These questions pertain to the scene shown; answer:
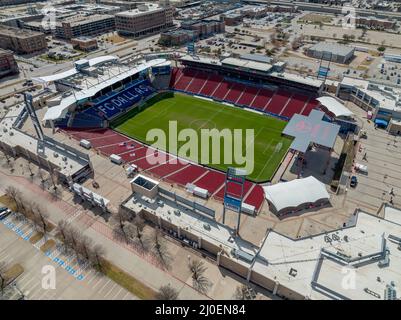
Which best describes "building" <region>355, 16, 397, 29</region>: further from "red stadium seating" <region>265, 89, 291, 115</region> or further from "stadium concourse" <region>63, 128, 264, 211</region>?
"stadium concourse" <region>63, 128, 264, 211</region>

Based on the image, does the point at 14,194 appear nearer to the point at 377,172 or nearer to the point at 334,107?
the point at 377,172

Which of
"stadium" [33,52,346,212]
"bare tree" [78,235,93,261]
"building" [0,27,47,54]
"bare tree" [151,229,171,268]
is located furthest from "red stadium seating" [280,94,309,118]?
"building" [0,27,47,54]

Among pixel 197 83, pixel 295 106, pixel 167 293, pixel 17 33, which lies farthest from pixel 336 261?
pixel 17 33

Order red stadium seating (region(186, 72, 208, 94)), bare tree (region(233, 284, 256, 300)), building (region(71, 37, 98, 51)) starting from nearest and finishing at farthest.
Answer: bare tree (region(233, 284, 256, 300)) < red stadium seating (region(186, 72, 208, 94)) < building (region(71, 37, 98, 51))

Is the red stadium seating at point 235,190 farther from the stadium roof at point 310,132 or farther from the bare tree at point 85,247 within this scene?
the bare tree at point 85,247

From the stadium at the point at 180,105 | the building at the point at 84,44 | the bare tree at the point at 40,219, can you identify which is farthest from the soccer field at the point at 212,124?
the building at the point at 84,44

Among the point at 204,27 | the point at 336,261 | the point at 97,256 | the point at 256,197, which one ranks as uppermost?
the point at 204,27
